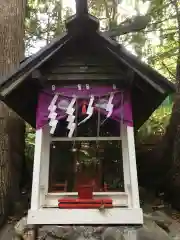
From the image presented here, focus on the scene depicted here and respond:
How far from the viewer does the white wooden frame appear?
4.38 metres

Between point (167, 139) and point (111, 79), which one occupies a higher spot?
point (111, 79)

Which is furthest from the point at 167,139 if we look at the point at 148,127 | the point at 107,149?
the point at 107,149

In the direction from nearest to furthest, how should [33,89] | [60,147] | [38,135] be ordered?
[38,135], [33,89], [60,147]

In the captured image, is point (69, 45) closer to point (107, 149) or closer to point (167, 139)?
point (107, 149)

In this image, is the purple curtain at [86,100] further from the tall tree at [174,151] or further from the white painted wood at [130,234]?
the tall tree at [174,151]

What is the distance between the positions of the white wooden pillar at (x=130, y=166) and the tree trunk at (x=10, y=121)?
2.58 m

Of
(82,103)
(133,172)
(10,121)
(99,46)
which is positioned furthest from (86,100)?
(10,121)

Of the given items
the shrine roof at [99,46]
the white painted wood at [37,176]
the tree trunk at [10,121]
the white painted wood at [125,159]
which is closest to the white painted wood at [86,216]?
the white painted wood at [37,176]

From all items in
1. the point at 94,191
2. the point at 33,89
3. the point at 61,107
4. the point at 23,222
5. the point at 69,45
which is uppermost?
the point at 69,45

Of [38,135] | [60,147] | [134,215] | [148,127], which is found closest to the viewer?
[134,215]

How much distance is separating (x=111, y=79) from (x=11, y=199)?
3.26 meters

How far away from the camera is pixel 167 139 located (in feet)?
23.8

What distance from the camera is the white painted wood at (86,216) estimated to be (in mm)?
4355

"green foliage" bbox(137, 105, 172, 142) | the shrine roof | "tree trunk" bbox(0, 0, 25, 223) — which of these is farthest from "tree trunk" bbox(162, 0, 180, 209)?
"tree trunk" bbox(0, 0, 25, 223)
